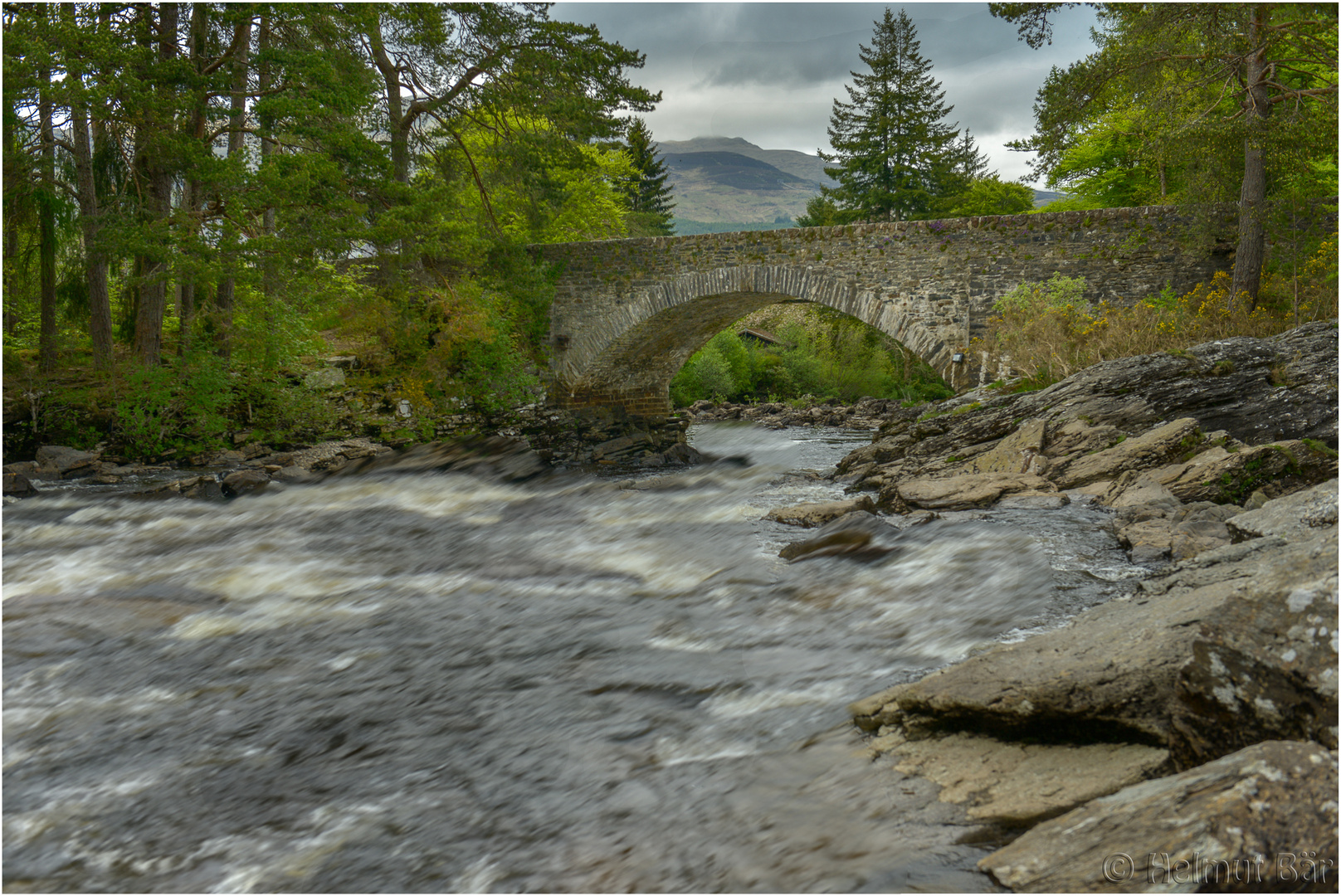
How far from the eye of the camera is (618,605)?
564cm

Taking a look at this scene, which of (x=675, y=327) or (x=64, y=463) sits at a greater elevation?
(x=675, y=327)

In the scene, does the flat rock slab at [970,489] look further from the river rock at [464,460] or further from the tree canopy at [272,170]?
the tree canopy at [272,170]

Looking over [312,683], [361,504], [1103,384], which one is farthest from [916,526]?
[361,504]

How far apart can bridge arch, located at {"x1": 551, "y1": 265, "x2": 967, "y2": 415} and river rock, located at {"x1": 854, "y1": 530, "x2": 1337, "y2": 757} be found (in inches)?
499

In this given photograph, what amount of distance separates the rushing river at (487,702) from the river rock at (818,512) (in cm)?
24

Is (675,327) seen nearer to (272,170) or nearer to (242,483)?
(272,170)

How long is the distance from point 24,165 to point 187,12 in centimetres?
329

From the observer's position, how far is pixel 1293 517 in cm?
396

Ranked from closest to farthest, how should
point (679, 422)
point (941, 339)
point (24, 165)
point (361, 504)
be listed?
point (361, 504), point (24, 165), point (941, 339), point (679, 422)

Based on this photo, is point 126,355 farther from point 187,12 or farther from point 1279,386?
point 1279,386

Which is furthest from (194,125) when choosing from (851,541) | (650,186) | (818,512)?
(650,186)

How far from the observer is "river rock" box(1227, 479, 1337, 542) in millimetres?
3688

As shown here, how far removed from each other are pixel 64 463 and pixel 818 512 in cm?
1008

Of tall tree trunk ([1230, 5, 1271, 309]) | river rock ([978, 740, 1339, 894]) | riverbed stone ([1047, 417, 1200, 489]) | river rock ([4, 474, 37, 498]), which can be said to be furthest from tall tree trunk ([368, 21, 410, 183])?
river rock ([978, 740, 1339, 894])
